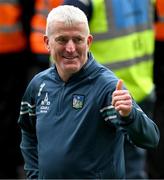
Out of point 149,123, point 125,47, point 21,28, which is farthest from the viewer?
point 21,28

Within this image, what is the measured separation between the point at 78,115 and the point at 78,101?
65mm

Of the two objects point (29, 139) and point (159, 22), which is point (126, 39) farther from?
point (29, 139)

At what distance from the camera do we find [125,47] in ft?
17.9

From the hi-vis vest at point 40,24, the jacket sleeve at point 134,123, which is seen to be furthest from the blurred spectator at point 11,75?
the jacket sleeve at point 134,123

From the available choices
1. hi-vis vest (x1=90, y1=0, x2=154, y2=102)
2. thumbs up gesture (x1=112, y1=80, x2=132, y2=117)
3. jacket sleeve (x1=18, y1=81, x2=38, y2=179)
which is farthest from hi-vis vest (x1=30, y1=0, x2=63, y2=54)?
thumbs up gesture (x1=112, y1=80, x2=132, y2=117)

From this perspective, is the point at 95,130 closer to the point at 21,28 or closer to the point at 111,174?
the point at 111,174

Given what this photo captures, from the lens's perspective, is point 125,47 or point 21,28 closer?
point 125,47

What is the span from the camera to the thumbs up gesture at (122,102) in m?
3.80

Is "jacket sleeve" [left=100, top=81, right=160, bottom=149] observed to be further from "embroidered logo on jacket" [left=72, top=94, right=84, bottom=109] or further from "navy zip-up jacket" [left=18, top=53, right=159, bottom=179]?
"embroidered logo on jacket" [left=72, top=94, right=84, bottom=109]

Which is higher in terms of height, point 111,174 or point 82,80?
point 82,80

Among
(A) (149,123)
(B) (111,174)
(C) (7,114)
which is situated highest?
(A) (149,123)

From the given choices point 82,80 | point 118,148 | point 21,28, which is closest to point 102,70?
point 82,80

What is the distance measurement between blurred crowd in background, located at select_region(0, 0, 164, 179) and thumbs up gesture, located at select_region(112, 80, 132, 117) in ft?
3.25

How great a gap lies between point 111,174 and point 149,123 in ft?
1.14
